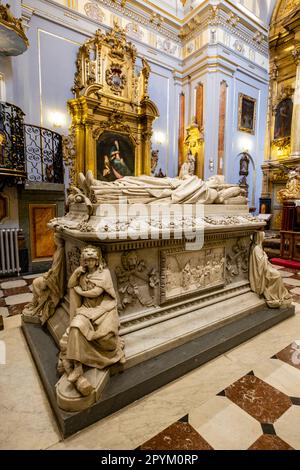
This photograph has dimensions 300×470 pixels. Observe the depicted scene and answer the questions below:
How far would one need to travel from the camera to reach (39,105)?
6145mm

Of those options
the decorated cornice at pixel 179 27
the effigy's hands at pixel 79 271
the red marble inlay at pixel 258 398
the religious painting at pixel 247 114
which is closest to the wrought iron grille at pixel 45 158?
the decorated cornice at pixel 179 27

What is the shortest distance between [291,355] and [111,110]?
6.97 metres

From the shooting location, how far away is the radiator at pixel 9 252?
4.71 metres

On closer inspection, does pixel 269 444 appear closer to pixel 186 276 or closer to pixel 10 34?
pixel 186 276

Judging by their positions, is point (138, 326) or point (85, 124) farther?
point (85, 124)

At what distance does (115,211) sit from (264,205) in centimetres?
1000

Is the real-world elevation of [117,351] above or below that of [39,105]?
below

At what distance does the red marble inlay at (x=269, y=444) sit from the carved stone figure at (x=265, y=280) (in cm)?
166

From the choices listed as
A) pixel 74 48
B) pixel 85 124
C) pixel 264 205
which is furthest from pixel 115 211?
pixel 264 205

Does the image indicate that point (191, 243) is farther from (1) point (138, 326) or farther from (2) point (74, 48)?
(2) point (74, 48)

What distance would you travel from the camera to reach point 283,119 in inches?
415

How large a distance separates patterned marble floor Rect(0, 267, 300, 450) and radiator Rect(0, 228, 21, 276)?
291cm

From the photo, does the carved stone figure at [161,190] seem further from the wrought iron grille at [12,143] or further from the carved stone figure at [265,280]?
the wrought iron grille at [12,143]

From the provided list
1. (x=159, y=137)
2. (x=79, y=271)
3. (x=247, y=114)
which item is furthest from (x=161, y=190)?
(x=247, y=114)
